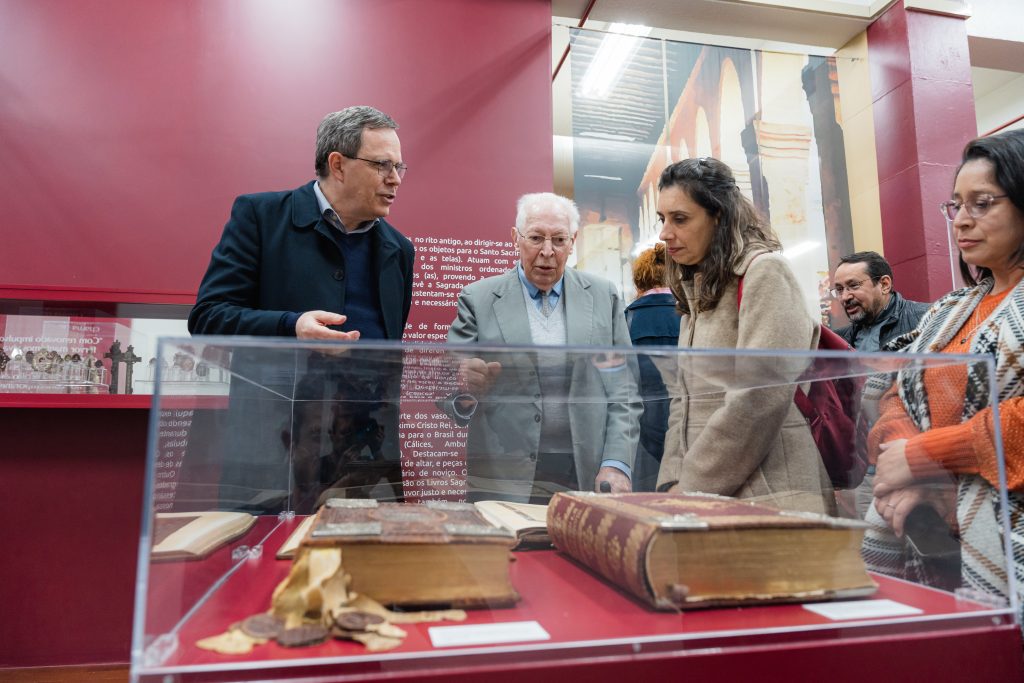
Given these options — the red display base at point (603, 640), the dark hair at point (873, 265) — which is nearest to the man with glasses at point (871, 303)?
the dark hair at point (873, 265)

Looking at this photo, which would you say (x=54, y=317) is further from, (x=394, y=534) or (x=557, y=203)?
(x=394, y=534)

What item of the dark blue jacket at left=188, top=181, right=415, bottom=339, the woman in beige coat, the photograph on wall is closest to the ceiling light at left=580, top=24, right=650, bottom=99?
the photograph on wall

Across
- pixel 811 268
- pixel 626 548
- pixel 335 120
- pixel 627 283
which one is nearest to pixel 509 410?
pixel 626 548

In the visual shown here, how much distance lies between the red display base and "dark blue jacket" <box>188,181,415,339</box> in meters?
1.15

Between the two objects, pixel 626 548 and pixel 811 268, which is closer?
pixel 626 548

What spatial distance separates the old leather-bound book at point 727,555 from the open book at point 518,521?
0.54 ft

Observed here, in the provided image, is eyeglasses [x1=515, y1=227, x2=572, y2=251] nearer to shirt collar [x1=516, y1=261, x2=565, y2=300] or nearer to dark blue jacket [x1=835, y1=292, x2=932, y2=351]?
shirt collar [x1=516, y1=261, x2=565, y2=300]

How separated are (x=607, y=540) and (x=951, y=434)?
0.53 m

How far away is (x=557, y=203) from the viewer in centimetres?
254

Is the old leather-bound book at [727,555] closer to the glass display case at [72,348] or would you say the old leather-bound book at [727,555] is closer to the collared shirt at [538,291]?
the collared shirt at [538,291]

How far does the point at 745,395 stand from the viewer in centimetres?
96

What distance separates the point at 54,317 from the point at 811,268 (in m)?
4.43

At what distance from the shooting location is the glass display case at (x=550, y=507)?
26.3 inches

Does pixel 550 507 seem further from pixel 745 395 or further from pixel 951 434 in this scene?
pixel 951 434
